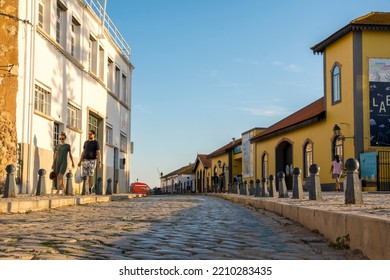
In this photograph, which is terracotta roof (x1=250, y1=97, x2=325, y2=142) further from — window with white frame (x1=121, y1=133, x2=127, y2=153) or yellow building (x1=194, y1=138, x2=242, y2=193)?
window with white frame (x1=121, y1=133, x2=127, y2=153)

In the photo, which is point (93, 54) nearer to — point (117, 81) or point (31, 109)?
point (117, 81)

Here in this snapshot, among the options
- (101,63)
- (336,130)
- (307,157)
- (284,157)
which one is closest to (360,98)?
(336,130)

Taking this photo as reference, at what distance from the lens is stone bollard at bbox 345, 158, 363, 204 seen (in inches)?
268

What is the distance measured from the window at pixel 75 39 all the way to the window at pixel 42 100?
3.42m

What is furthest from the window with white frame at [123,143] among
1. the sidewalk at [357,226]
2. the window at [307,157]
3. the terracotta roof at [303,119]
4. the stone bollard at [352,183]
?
the stone bollard at [352,183]

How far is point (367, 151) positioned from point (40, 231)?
19.2 metres

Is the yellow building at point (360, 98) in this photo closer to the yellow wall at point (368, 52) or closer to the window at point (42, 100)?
the yellow wall at point (368, 52)

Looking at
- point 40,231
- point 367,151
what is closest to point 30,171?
point 40,231

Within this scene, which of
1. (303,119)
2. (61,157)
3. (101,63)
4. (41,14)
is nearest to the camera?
(61,157)

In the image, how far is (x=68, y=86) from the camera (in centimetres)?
1795

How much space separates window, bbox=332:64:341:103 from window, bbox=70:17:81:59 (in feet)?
40.4

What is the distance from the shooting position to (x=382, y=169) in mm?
22094

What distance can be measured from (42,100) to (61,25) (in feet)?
10.8
